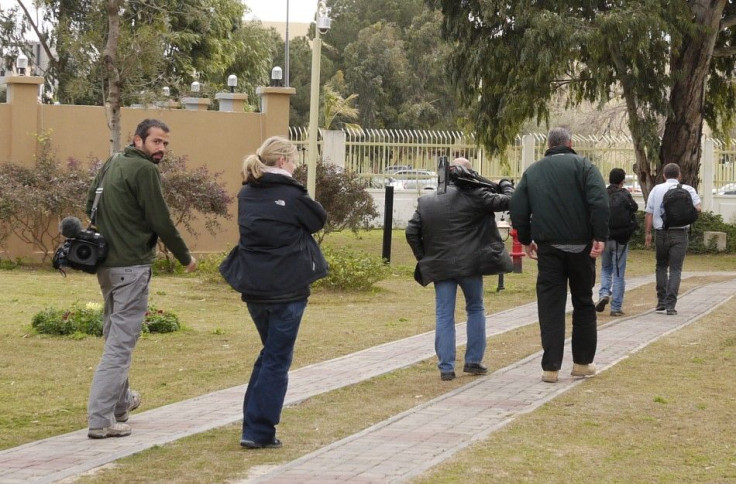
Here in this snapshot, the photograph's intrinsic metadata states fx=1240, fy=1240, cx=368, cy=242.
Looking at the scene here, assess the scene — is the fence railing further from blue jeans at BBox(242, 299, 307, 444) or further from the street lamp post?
blue jeans at BBox(242, 299, 307, 444)

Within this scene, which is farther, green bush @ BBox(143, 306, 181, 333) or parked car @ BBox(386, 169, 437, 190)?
parked car @ BBox(386, 169, 437, 190)

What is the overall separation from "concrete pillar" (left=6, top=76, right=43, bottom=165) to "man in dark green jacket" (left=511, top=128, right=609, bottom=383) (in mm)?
12393

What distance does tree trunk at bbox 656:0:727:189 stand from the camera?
24719 mm

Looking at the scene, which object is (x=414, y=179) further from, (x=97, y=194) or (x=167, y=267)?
(x=97, y=194)

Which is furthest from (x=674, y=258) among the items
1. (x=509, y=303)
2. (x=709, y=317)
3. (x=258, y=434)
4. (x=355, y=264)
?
(x=258, y=434)

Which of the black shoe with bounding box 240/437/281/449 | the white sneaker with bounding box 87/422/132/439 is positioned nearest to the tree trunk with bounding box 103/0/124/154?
the white sneaker with bounding box 87/422/132/439

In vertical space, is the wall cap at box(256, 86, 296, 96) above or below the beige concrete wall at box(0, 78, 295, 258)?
above

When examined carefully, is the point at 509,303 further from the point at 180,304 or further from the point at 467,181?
the point at 467,181

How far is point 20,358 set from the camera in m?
10.6

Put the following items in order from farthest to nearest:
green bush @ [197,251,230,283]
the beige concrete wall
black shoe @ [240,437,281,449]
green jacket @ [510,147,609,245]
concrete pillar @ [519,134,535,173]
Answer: concrete pillar @ [519,134,535,173] → the beige concrete wall → green bush @ [197,251,230,283] → green jacket @ [510,147,609,245] → black shoe @ [240,437,281,449]

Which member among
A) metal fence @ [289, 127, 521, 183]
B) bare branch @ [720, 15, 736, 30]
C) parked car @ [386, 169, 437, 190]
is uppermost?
bare branch @ [720, 15, 736, 30]

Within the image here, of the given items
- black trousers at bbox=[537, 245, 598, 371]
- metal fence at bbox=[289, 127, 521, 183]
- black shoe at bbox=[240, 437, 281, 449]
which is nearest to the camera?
black shoe at bbox=[240, 437, 281, 449]

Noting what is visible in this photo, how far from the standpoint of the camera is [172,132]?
21.4m

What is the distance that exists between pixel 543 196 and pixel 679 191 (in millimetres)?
4952
